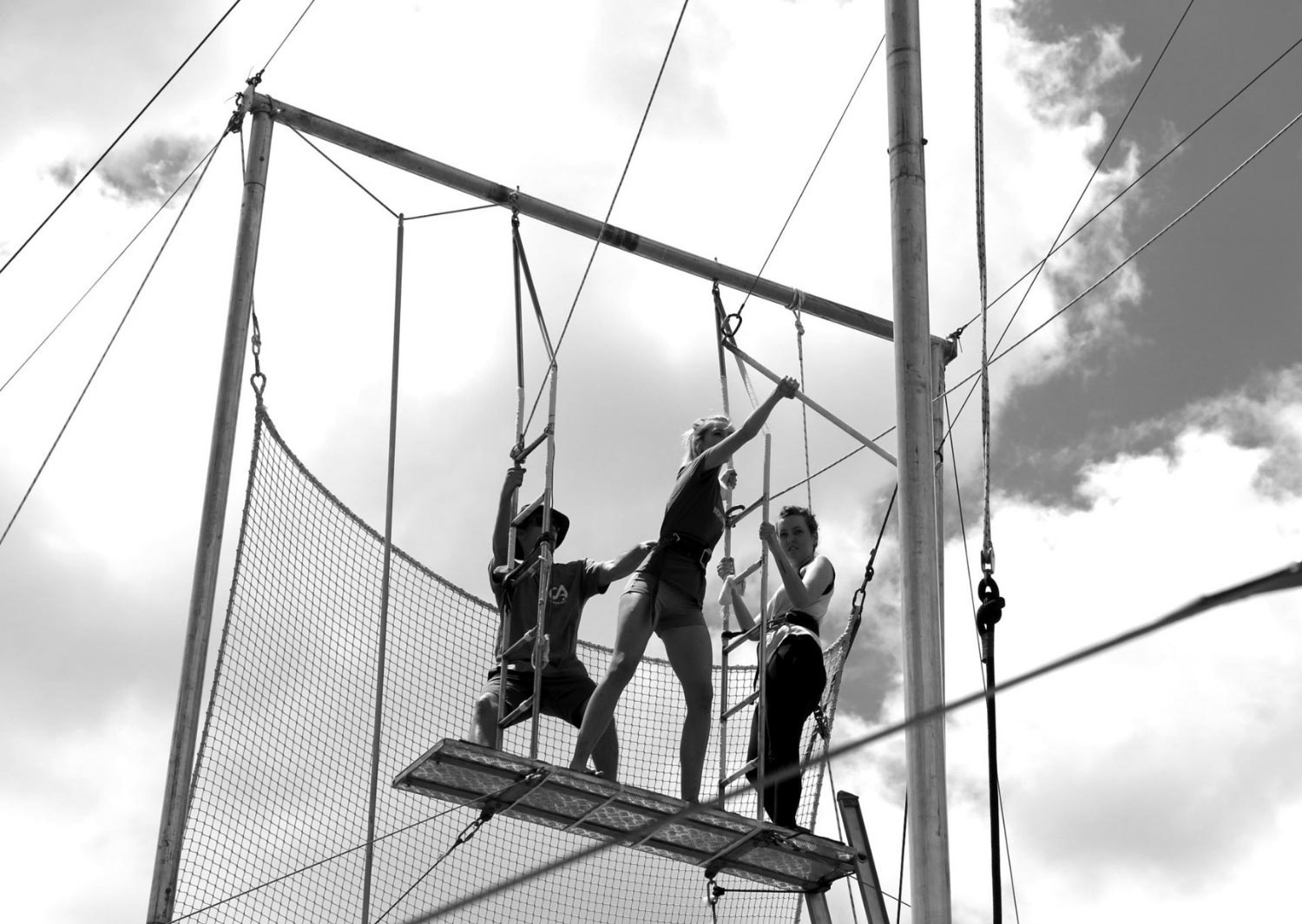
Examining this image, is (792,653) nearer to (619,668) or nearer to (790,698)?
(790,698)

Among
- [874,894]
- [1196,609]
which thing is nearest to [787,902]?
[874,894]

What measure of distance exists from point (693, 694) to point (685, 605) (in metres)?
0.33

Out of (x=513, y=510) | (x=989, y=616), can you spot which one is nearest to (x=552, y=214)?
(x=513, y=510)

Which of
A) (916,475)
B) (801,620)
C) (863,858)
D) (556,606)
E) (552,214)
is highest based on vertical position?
(552,214)

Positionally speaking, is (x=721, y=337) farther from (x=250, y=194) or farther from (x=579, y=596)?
(x=250, y=194)

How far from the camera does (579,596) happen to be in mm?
7383

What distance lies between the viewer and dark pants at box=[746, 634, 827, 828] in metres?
6.72

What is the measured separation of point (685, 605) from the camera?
6.57 m

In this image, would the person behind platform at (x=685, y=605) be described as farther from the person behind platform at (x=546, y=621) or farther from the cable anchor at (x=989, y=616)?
the cable anchor at (x=989, y=616)

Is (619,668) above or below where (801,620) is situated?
below

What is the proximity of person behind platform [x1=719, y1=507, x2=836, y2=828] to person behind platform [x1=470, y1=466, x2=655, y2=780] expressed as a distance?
0.56 metres

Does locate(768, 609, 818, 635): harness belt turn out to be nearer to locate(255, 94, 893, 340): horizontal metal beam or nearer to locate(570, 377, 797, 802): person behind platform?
locate(570, 377, 797, 802): person behind platform

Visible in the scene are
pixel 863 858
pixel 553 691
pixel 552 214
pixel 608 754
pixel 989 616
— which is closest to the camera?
pixel 989 616

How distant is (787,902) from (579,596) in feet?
7.30
